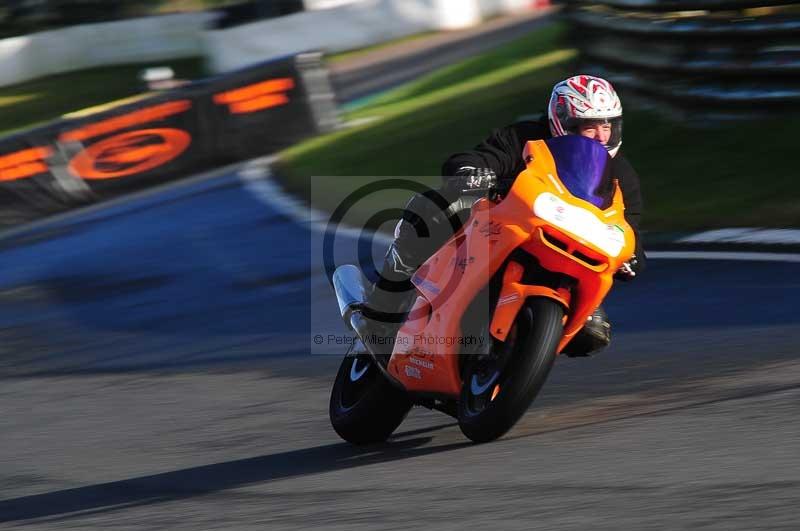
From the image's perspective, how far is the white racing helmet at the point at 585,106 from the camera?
5238mm

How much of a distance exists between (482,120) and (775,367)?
932 centimetres

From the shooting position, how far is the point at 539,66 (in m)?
18.2

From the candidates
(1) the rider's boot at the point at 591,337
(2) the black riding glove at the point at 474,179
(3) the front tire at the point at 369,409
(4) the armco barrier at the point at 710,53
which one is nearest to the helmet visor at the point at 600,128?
(2) the black riding glove at the point at 474,179

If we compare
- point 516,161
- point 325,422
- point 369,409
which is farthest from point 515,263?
point 325,422

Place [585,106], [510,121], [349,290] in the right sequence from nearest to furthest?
[585,106], [349,290], [510,121]

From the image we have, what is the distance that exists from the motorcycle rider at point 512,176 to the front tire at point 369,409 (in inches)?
17.1

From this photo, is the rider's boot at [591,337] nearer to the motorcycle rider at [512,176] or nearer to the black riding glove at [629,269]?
the motorcycle rider at [512,176]

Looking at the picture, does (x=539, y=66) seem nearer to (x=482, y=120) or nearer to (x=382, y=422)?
(x=482, y=120)

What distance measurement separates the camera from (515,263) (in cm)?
498

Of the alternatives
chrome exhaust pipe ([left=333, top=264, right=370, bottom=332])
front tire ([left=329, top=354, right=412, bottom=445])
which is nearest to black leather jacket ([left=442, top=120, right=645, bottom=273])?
chrome exhaust pipe ([left=333, top=264, right=370, bottom=332])

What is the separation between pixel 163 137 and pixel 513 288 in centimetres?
1156

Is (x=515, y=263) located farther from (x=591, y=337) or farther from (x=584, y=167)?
(x=591, y=337)

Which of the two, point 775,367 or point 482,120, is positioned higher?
point 775,367

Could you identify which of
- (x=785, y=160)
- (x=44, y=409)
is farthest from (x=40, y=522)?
(x=785, y=160)
